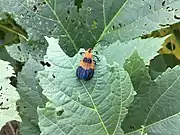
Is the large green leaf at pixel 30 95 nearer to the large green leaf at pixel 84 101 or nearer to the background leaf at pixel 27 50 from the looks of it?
the background leaf at pixel 27 50

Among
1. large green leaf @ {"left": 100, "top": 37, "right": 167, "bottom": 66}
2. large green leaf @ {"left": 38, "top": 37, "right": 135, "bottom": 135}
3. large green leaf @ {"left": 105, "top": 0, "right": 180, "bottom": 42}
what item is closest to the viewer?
large green leaf @ {"left": 38, "top": 37, "right": 135, "bottom": 135}

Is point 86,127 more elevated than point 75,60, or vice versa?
point 75,60

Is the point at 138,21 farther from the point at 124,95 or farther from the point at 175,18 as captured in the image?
the point at 124,95

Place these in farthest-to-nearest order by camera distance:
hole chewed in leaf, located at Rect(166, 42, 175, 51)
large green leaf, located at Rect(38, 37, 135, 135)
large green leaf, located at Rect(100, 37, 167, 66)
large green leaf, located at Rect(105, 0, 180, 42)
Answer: hole chewed in leaf, located at Rect(166, 42, 175, 51) → large green leaf, located at Rect(105, 0, 180, 42) → large green leaf, located at Rect(100, 37, 167, 66) → large green leaf, located at Rect(38, 37, 135, 135)

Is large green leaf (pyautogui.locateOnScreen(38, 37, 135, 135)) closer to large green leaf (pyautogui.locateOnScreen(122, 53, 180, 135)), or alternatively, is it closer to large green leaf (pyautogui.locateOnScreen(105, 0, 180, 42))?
large green leaf (pyautogui.locateOnScreen(122, 53, 180, 135))

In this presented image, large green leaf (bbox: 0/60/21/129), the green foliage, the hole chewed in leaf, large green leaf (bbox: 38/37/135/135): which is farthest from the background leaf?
the hole chewed in leaf

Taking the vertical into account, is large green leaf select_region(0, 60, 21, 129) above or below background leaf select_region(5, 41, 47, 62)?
below

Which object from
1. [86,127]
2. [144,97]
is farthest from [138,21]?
[86,127]

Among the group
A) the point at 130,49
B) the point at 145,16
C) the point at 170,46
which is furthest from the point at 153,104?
the point at 170,46

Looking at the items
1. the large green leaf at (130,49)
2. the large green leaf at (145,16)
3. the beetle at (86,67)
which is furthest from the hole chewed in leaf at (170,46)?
the beetle at (86,67)
